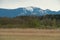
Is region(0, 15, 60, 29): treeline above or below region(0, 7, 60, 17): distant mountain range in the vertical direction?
below

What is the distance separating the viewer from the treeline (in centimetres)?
380

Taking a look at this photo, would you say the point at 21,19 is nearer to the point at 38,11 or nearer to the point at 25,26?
the point at 25,26

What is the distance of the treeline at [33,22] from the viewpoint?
12.5ft

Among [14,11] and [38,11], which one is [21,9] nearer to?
[14,11]

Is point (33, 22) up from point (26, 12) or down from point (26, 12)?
down

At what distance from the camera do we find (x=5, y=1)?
3.89 meters

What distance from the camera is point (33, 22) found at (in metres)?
3.91

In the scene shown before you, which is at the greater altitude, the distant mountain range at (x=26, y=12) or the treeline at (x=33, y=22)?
the distant mountain range at (x=26, y=12)

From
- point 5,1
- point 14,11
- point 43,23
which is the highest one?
point 5,1
